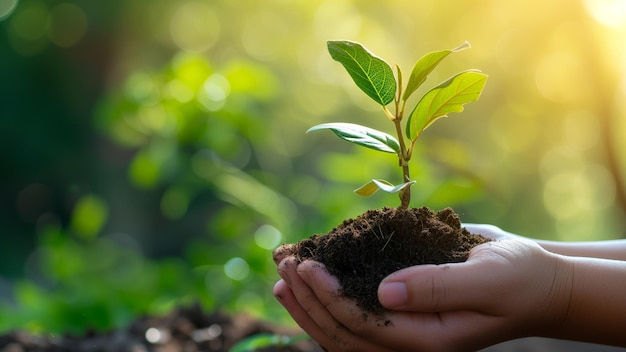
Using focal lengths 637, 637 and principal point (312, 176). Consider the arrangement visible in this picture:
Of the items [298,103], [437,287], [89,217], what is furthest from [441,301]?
[298,103]

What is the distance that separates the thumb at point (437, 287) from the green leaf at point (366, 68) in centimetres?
Result: 26

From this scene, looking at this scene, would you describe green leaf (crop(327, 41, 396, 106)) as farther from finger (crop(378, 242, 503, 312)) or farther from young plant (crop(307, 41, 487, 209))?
finger (crop(378, 242, 503, 312))

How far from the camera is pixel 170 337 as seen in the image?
164 centimetres

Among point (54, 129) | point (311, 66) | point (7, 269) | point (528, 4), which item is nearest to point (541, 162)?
point (528, 4)

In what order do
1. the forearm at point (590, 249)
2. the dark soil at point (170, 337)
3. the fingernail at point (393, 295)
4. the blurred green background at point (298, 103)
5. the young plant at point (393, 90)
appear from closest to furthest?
1. the fingernail at point (393, 295)
2. the young plant at point (393, 90)
3. the forearm at point (590, 249)
4. the dark soil at point (170, 337)
5. the blurred green background at point (298, 103)

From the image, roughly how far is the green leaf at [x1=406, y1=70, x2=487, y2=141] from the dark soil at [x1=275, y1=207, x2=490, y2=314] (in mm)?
132

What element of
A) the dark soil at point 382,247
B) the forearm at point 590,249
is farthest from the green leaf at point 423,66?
the forearm at point 590,249

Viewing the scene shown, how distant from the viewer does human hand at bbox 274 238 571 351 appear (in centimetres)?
78

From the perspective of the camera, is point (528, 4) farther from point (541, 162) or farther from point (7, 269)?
point (7, 269)

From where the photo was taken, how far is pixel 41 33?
16.0 feet

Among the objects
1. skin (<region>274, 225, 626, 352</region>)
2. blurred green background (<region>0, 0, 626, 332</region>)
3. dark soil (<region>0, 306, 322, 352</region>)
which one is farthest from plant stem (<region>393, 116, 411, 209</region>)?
blurred green background (<region>0, 0, 626, 332</region>)

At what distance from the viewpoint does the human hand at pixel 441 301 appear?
2.57ft

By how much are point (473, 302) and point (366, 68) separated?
13.8 inches

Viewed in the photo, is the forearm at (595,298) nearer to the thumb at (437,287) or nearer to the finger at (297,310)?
the thumb at (437,287)
